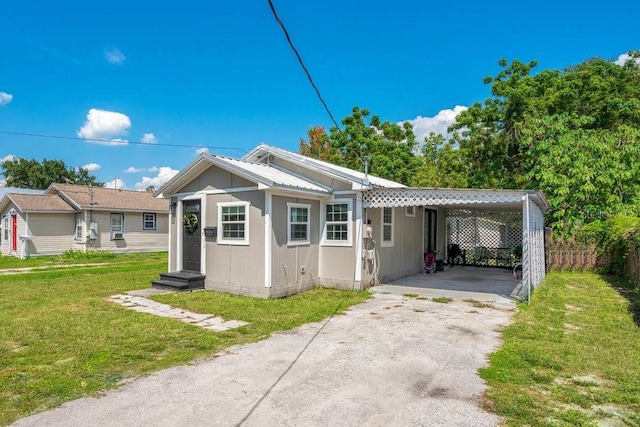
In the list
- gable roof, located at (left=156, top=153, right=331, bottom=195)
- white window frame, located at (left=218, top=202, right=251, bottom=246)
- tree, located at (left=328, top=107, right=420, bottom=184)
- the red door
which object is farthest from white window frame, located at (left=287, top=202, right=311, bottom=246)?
tree, located at (left=328, top=107, right=420, bottom=184)

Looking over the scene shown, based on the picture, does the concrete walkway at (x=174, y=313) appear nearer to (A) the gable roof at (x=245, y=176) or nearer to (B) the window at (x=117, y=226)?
(A) the gable roof at (x=245, y=176)

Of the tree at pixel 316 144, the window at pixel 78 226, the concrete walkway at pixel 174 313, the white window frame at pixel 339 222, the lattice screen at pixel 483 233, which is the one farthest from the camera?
the tree at pixel 316 144

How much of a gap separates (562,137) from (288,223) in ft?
A: 40.9

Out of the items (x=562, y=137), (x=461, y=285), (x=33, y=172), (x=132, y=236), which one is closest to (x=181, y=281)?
(x=461, y=285)

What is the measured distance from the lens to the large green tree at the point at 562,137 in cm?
1481

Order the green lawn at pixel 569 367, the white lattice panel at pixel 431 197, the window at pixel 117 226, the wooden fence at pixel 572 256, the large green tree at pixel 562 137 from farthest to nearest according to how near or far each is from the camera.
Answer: the window at pixel 117 226
the large green tree at pixel 562 137
the wooden fence at pixel 572 256
the white lattice panel at pixel 431 197
the green lawn at pixel 569 367

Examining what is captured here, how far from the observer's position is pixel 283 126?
17594 mm

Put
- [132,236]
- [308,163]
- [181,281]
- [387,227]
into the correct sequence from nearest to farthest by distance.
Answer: [181,281]
[308,163]
[387,227]
[132,236]

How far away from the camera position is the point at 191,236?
9.98 meters

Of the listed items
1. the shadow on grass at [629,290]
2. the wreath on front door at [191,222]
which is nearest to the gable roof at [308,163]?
the wreath on front door at [191,222]

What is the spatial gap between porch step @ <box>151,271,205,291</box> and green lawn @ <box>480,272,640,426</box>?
6658 millimetres

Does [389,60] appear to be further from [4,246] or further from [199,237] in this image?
[4,246]

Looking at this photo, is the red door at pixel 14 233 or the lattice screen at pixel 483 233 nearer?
the lattice screen at pixel 483 233

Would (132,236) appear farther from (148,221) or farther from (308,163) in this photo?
(308,163)
